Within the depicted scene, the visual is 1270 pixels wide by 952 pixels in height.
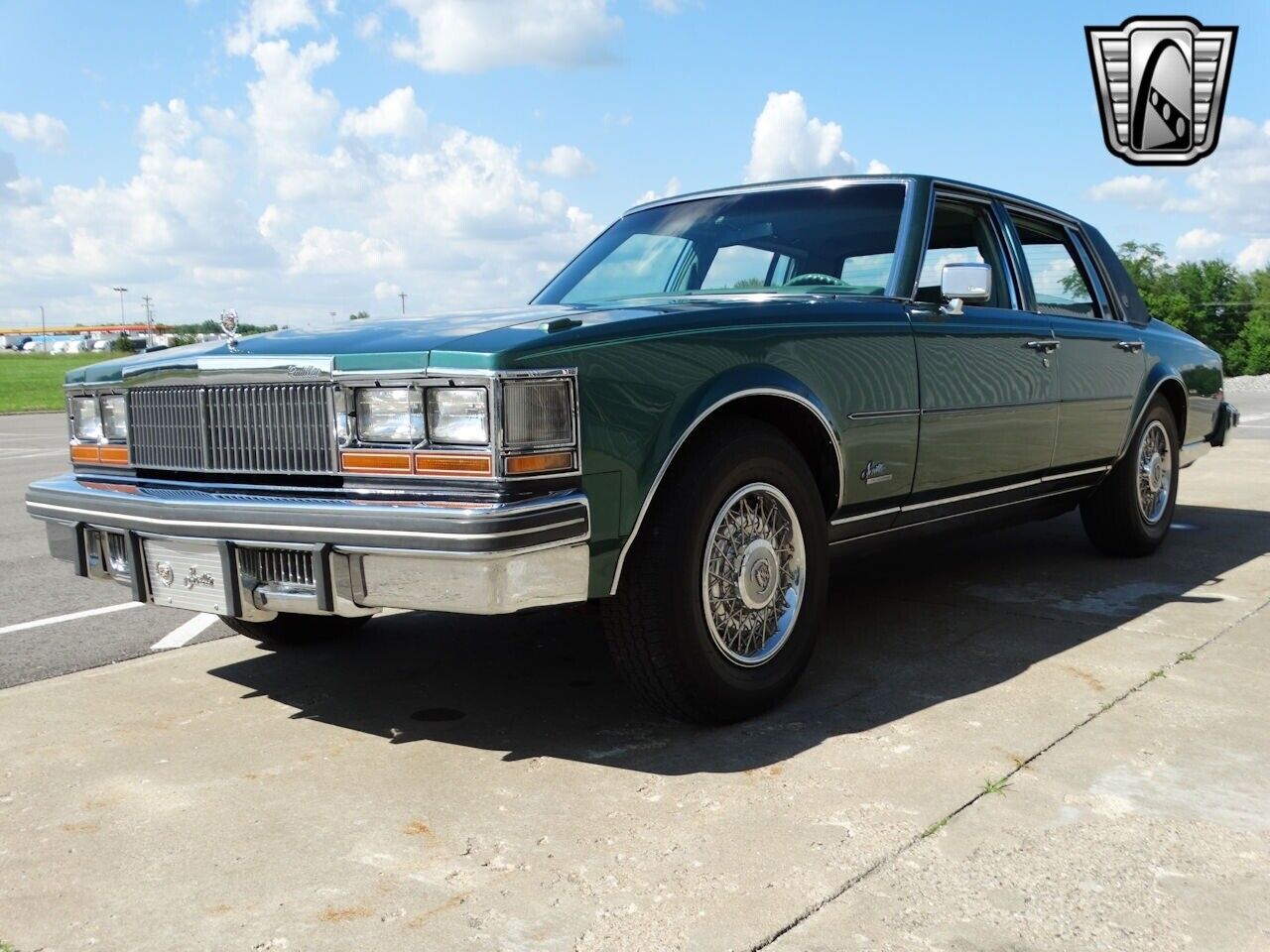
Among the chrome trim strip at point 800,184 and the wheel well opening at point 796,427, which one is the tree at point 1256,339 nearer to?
the chrome trim strip at point 800,184

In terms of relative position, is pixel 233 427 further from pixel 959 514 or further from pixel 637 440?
pixel 959 514

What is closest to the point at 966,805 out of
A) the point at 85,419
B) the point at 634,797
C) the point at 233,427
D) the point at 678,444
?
the point at 634,797

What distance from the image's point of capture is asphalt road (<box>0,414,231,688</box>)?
4.12 m

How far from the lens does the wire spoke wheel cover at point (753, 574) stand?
Answer: 3172 millimetres

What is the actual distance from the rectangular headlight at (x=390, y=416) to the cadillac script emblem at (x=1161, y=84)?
10.4 m

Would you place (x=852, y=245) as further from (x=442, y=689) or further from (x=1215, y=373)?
(x=1215, y=373)

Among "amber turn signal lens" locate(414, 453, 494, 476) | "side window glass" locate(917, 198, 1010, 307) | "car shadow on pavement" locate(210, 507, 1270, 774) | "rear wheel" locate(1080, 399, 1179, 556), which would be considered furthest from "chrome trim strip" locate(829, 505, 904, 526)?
"rear wheel" locate(1080, 399, 1179, 556)

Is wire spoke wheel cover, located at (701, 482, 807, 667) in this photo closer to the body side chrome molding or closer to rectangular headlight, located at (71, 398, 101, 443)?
the body side chrome molding

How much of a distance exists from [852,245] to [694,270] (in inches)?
22.8

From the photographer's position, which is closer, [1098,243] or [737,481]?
[737,481]

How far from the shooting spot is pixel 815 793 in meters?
2.72

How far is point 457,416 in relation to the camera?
273 cm

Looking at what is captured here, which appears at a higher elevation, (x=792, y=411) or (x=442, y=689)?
(x=792, y=411)

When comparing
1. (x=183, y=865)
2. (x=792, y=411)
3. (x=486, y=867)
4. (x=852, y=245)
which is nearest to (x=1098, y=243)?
(x=852, y=245)
